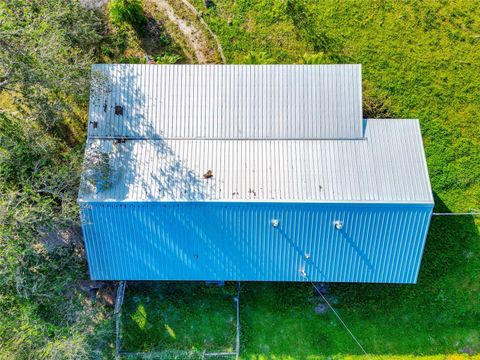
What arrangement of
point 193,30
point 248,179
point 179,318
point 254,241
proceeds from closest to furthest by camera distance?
point 248,179, point 254,241, point 179,318, point 193,30

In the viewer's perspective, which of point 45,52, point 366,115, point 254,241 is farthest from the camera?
point 366,115

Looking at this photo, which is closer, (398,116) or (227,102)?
(227,102)

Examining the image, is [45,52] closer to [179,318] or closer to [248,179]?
[248,179]

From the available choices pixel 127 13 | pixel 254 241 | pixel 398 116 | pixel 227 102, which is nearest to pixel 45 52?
pixel 127 13

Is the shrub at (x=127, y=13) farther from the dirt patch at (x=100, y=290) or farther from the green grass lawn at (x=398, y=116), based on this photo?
the dirt patch at (x=100, y=290)

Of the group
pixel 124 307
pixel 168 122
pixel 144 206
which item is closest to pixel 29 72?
pixel 168 122

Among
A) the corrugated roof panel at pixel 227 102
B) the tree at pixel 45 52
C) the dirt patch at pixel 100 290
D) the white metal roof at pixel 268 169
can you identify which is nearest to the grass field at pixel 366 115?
the dirt patch at pixel 100 290

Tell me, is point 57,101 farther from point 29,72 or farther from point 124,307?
point 124,307
